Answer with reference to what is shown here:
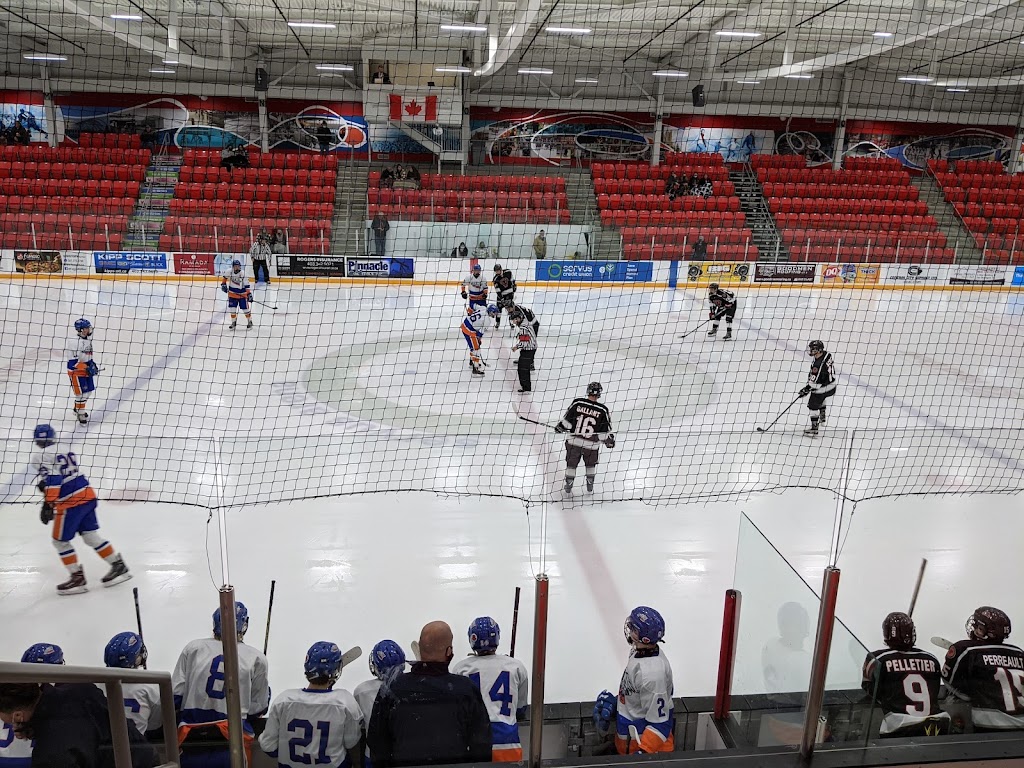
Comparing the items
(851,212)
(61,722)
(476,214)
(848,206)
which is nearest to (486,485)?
(61,722)

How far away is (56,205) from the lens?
16.3m

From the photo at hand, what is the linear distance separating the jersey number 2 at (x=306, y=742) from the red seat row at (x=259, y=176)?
17.2m

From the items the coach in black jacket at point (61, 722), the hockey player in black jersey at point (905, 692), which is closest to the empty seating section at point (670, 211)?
the hockey player in black jersey at point (905, 692)

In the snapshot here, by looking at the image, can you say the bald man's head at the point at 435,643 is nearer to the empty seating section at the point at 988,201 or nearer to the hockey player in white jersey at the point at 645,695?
the hockey player in white jersey at the point at 645,695

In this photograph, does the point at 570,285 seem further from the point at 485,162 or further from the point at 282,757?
the point at 282,757

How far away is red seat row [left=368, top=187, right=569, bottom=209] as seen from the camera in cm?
1595

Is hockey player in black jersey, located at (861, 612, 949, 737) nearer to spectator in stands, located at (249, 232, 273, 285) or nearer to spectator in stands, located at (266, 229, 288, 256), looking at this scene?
spectator in stands, located at (249, 232, 273, 285)

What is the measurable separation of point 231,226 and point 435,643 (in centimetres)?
1506

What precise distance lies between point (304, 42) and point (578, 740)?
18.6m

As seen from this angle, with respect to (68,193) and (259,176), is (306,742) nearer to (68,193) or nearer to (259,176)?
(259,176)

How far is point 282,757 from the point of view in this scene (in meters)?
2.57

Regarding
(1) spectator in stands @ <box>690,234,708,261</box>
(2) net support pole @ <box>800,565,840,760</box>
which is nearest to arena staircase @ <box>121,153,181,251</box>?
Result: (1) spectator in stands @ <box>690,234,708,261</box>

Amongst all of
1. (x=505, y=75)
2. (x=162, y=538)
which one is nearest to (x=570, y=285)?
(x=505, y=75)

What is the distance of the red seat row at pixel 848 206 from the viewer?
18.7 metres
